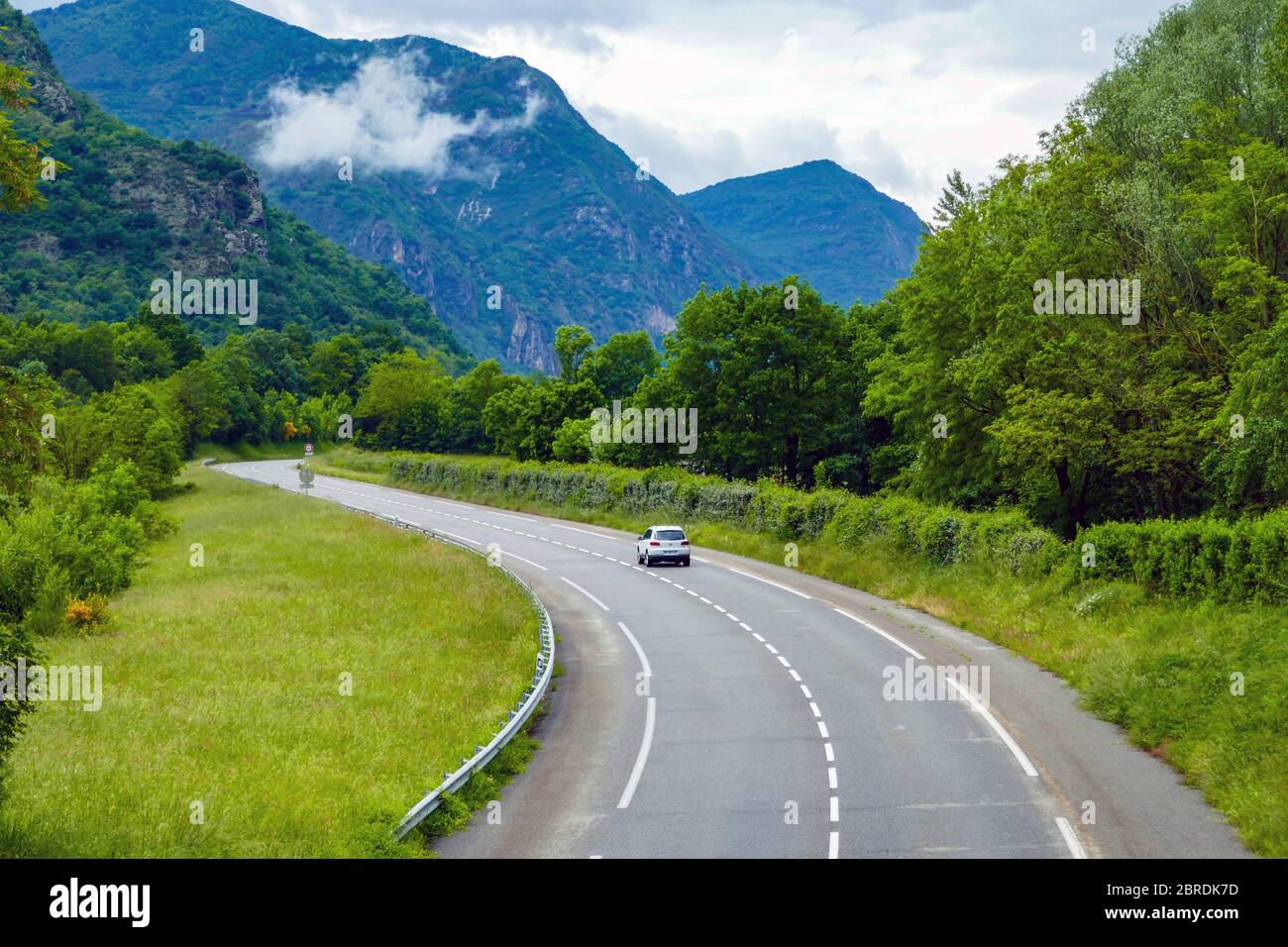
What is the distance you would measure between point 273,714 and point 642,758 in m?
6.97

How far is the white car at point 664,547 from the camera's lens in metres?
46.3

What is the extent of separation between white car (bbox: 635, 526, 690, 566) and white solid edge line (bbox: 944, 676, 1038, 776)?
22.5 m

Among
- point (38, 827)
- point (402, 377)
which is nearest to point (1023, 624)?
point (38, 827)

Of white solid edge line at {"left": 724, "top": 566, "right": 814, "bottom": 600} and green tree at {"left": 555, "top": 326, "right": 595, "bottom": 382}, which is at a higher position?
green tree at {"left": 555, "top": 326, "right": 595, "bottom": 382}

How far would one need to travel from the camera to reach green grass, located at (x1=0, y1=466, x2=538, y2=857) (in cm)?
1355

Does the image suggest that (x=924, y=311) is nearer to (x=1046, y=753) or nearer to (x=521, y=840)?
(x=1046, y=753)

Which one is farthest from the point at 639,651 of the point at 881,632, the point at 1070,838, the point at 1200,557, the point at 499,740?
the point at 1070,838

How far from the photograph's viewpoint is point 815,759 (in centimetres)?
1819

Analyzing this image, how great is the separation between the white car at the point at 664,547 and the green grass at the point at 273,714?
27.4 ft

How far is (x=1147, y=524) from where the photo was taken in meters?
27.1

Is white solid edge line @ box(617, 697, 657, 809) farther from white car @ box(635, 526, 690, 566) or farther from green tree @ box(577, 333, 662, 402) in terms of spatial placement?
green tree @ box(577, 333, 662, 402)

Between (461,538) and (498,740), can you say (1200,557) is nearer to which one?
(498,740)

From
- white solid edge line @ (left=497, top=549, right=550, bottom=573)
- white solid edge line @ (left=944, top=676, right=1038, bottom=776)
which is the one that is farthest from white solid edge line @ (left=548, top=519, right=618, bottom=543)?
white solid edge line @ (left=944, top=676, right=1038, bottom=776)
